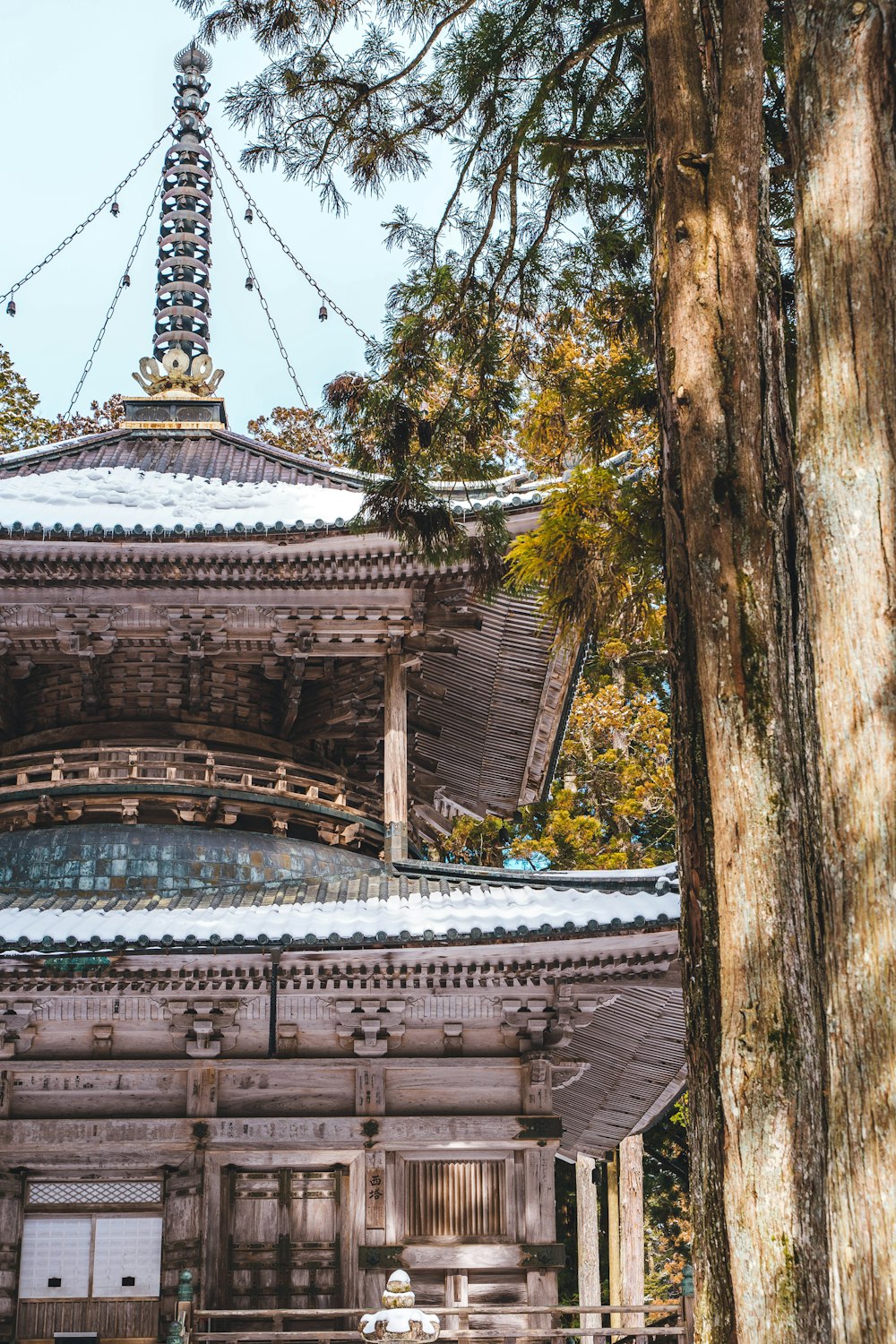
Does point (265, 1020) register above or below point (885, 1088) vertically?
above

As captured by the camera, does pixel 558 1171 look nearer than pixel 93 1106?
No

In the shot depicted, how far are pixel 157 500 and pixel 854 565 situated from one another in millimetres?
9065

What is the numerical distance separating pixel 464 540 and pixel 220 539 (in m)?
4.01

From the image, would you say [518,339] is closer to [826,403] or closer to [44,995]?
[826,403]

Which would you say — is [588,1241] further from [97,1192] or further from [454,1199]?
[97,1192]

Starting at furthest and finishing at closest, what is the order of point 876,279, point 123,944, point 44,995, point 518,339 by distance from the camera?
point 44,995
point 123,944
point 518,339
point 876,279

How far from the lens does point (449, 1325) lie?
9.70 metres

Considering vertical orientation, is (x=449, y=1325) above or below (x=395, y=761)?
below

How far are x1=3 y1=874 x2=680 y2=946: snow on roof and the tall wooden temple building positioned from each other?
32 mm

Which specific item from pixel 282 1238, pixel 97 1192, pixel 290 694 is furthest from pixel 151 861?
pixel 282 1238

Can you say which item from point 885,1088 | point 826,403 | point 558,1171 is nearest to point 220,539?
point 826,403

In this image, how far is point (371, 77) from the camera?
7.96m

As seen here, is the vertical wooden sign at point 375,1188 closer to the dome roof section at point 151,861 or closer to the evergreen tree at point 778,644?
the dome roof section at point 151,861

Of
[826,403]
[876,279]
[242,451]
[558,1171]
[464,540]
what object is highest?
[242,451]
